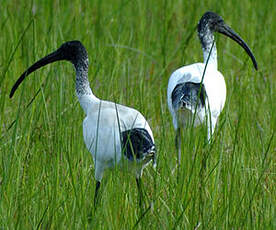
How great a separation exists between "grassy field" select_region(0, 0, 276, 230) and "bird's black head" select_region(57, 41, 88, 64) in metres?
0.19

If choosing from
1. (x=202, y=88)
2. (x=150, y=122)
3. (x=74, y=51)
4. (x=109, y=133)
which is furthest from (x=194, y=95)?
(x=109, y=133)

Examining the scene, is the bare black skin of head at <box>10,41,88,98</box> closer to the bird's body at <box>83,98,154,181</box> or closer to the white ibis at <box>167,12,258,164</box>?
the bird's body at <box>83,98,154,181</box>

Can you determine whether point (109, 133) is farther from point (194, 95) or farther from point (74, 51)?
point (194, 95)

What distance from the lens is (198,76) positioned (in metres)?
5.01

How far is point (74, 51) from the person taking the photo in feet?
14.7

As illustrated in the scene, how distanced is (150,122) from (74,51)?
1.11 m

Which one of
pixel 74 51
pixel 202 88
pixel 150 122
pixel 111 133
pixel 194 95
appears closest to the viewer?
pixel 111 133

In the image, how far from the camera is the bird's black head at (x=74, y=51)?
14.6 feet

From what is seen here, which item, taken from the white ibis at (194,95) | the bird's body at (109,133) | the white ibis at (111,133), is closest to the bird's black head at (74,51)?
the white ibis at (111,133)

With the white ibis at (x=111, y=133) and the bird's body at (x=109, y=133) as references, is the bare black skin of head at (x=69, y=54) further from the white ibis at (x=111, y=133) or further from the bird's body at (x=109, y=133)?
the bird's body at (x=109, y=133)

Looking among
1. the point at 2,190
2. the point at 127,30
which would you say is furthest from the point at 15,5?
the point at 2,190

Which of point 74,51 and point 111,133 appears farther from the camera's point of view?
point 74,51

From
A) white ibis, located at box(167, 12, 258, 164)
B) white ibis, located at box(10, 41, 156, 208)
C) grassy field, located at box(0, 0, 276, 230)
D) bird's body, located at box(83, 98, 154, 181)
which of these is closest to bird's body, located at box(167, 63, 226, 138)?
white ibis, located at box(167, 12, 258, 164)

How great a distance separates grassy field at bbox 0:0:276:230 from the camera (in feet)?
10.8
